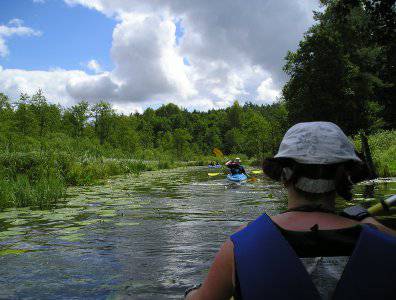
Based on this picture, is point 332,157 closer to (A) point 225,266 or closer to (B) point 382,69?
(A) point 225,266

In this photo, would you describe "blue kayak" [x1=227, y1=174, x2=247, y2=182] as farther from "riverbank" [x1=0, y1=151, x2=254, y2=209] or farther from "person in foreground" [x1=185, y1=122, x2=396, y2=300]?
"person in foreground" [x1=185, y1=122, x2=396, y2=300]

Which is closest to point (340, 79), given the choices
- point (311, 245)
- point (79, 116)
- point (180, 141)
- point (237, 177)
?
point (237, 177)

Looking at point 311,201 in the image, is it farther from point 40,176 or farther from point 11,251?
point 40,176

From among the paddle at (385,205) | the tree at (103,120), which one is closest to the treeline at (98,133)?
the tree at (103,120)

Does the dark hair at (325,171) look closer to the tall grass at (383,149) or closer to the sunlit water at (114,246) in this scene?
the sunlit water at (114,246)

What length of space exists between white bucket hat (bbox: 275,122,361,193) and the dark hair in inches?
0.8

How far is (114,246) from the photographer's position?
24.1ft

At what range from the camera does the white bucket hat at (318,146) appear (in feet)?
6.09

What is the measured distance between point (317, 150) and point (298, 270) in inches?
20.9

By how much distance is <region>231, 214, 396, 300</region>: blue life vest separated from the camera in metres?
1.65

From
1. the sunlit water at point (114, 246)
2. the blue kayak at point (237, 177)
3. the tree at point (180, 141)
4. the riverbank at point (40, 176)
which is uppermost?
the tree at point (180, 141)

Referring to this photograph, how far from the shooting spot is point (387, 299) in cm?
166

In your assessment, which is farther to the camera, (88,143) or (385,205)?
(88,143)

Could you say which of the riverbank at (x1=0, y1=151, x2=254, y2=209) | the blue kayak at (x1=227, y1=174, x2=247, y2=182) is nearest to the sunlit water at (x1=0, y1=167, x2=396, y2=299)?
the riverbank at (x1=0, y1=151, x2=254, y2=209)
